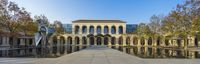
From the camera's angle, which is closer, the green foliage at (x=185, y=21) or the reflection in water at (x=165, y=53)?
the reflection in water at (x=165, y=53)

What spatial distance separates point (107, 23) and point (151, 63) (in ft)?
309

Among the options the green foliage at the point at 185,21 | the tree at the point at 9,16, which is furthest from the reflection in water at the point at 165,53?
the tree at the point at 9,16

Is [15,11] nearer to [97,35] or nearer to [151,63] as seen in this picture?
[151,63]

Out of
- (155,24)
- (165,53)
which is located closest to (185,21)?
(165,53)

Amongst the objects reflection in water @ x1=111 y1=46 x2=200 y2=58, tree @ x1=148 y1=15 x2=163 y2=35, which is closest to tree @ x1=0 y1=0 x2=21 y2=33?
reflection in water @ x1=111 y1=46 x2=200 y2=58

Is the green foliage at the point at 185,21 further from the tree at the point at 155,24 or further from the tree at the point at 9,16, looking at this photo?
the tree at the point at 9,16

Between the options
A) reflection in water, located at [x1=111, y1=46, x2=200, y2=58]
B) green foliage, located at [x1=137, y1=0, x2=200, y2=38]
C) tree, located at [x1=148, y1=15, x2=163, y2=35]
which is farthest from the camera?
tree, located at [x1=148, y1=15, x2=163, y2=35]

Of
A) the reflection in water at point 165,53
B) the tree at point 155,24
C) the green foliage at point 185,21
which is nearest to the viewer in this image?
the reflection in water at point 165,53

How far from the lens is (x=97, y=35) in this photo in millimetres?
100938

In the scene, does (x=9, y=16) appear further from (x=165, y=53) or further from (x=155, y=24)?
(x=155, y=24)

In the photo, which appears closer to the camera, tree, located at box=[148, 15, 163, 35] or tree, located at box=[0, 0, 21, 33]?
tree, located at box=[0, 0, 21, 33]

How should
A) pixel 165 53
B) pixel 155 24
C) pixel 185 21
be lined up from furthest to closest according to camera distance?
pixel 155 24
pixel 185 21
pixel 165 53

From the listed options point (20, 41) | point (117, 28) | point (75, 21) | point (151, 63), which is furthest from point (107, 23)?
point (151, 63)

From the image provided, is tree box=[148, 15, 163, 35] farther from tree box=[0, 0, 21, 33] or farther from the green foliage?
tree box=[0, 0, 21, 33]
